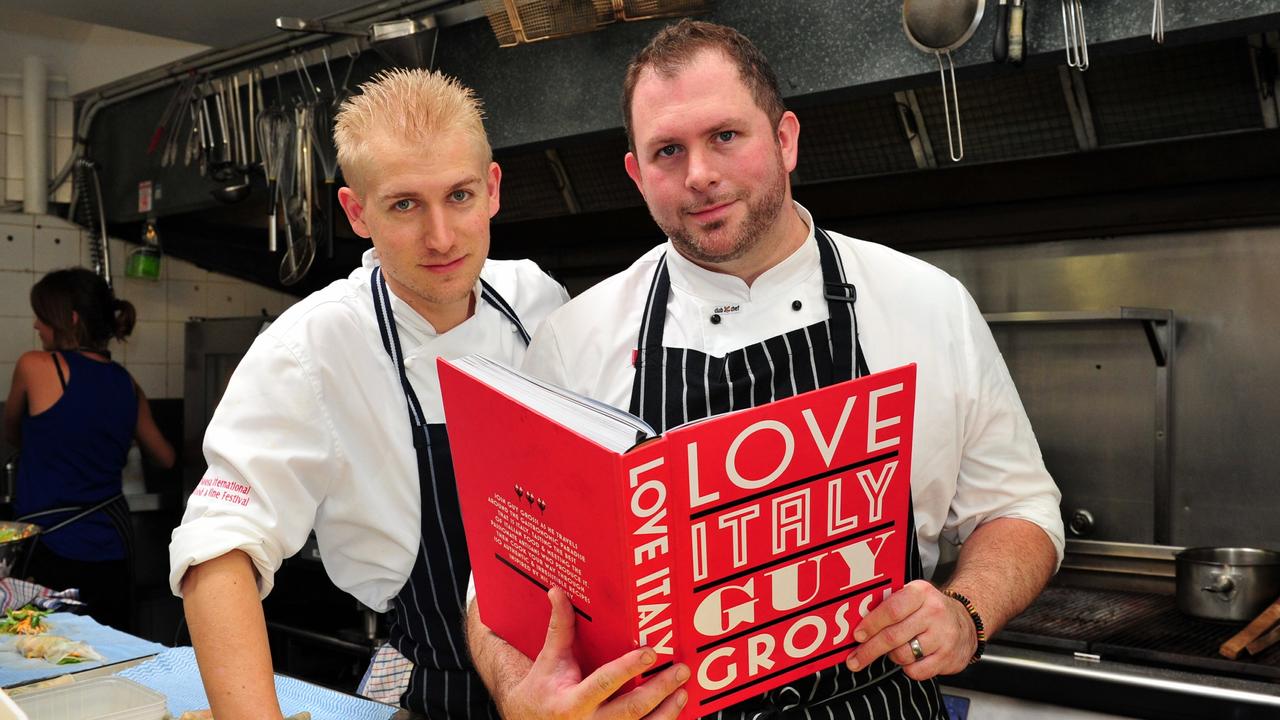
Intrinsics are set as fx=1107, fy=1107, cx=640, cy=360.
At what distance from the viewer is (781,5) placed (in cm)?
266

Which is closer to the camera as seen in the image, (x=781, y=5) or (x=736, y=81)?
(x=736, y=81)

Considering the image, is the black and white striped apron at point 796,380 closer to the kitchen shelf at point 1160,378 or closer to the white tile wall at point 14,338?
the kitchen shelf at point 1160,378

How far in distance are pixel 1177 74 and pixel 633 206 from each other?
1838mm

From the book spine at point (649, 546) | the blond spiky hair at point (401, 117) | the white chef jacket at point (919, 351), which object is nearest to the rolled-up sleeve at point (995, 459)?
the white chef jacket at point (919, 351)

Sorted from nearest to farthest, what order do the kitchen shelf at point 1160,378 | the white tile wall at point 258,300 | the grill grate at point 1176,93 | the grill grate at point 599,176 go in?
the grill grate at point 1176,93 < the kitchen shelf at point 1160,378 < the grill grate at point 599,176 < the white tile wall at point 258,300

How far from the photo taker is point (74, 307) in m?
4.29

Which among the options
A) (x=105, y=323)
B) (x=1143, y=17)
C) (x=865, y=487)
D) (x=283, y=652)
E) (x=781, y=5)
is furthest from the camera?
(x=283, y=652)

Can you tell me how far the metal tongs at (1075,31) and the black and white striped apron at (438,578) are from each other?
1457 mm

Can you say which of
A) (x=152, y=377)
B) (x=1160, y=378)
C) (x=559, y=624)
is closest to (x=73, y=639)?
(x=559, y=624)

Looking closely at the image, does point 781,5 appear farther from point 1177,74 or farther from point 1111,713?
point 1111,713

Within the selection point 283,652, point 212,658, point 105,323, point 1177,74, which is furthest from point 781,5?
point 283,652

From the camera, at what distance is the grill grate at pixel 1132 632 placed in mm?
2412

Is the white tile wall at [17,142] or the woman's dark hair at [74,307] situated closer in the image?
the woman's dark hair at [74,307]

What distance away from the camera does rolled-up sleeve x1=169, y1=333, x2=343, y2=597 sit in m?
1.44
